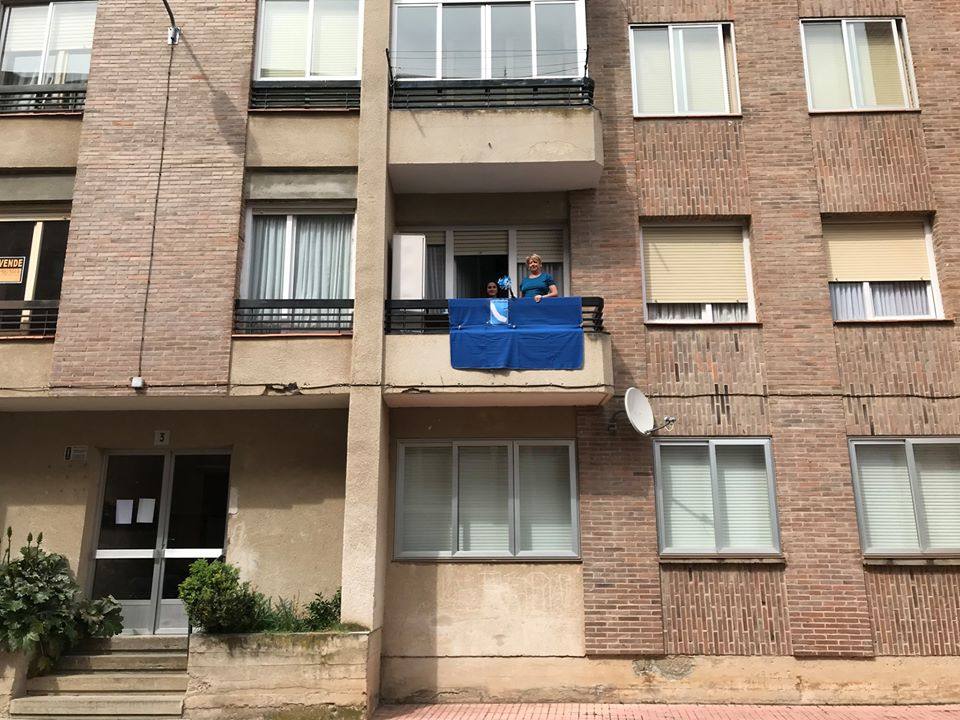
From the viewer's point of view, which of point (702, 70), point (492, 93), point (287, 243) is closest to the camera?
point (287, 243)

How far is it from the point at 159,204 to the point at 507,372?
498 cm

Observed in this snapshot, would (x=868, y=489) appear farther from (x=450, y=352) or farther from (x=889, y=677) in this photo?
(x=450, y=352)

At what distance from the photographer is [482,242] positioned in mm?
10625

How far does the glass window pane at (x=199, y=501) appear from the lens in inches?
398

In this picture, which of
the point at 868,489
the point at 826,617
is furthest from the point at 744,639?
the point at 868,489

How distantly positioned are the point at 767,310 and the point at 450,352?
13.9ft

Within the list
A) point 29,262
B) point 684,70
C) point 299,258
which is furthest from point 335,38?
point 29,262

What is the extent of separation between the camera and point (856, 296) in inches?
396

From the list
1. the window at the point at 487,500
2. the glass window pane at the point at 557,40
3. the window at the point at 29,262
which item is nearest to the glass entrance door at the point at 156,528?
the window at the point at 29,262

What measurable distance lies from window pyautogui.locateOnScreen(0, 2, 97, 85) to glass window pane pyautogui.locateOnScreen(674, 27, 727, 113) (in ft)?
27.9

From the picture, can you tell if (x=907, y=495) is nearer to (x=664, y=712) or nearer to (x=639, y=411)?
(x=639, y=411)

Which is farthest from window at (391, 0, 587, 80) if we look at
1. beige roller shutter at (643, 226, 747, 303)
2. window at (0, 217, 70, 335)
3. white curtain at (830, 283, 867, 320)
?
window at (0, 217, 70, 335)

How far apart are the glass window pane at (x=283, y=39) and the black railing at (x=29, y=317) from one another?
4.23 m

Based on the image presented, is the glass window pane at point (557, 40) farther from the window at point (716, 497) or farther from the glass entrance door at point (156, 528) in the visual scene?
the glass entrance door at point (156, 528)
